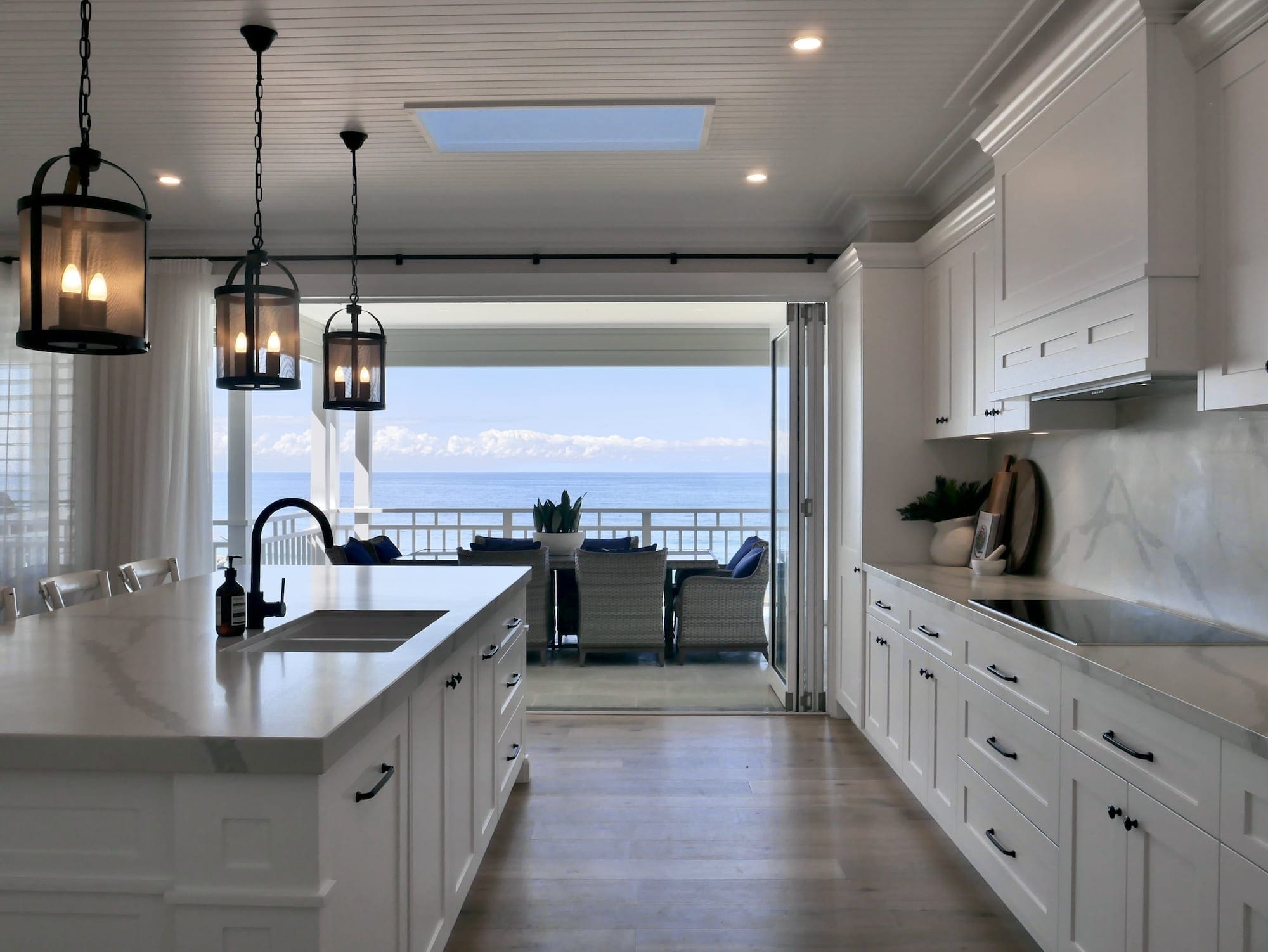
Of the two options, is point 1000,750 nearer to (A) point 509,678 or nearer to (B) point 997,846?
(B) point 997,846

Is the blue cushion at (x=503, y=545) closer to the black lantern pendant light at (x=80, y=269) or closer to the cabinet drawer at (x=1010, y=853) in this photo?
the cabinet drawer at (x=1010, y=853)

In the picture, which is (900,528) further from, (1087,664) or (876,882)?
(1087,664)

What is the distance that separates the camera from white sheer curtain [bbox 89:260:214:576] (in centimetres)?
460

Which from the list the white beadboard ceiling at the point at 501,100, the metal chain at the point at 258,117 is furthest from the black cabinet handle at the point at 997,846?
the metal chain at the point at 258,117

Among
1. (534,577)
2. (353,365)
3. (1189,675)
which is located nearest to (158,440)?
(353,365)

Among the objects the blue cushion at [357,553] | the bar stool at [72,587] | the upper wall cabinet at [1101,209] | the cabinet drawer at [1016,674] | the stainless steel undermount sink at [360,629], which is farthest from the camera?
the blue cushion at [357,553]

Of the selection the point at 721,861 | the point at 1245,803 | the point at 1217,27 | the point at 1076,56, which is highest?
the point at 1076,56

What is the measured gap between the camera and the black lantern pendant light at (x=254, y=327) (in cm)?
254

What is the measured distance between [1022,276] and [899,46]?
2.67 feet

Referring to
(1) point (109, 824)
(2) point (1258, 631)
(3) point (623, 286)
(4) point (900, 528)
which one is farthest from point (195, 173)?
(2) point (1258, 631)

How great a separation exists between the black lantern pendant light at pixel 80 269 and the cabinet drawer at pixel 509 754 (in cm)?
174

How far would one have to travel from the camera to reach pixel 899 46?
8.80 ft

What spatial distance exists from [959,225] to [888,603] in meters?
1.59

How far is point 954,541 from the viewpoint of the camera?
3871 millimetres
